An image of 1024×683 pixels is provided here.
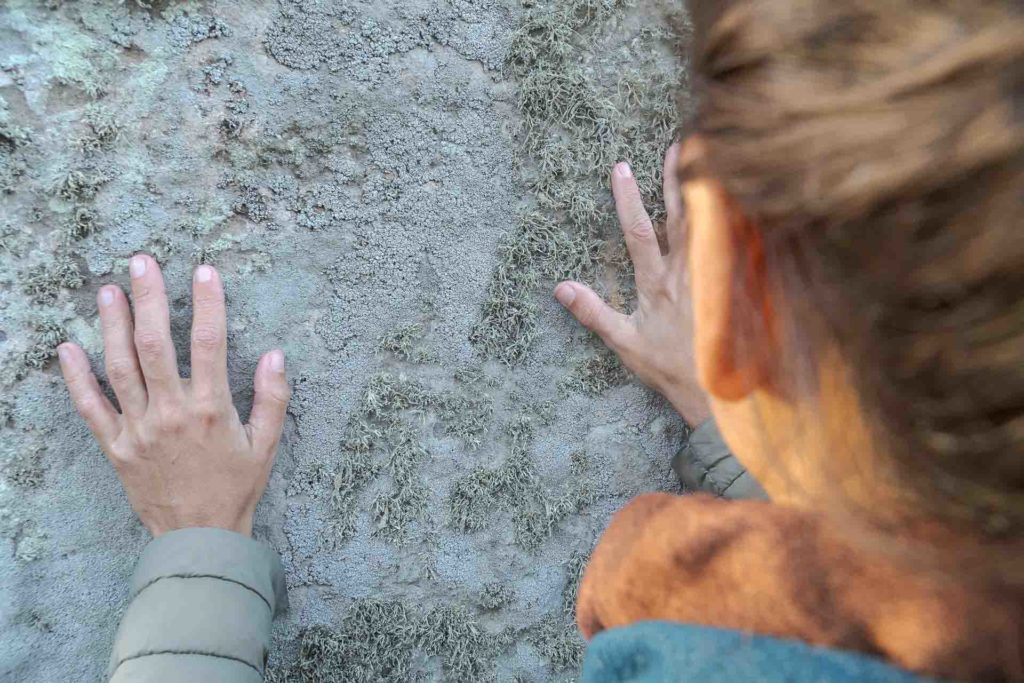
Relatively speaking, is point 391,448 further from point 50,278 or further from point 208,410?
point 50,278

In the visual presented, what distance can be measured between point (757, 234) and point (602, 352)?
0.77m

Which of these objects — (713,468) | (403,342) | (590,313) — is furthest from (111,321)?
(713,468)

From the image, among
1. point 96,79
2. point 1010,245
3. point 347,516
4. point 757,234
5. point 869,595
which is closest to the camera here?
point 1010,245

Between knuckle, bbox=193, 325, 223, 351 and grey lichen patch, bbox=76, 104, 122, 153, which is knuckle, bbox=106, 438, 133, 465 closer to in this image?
knuckle, bbox=193, 325, 223, 351

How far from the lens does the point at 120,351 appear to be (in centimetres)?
100

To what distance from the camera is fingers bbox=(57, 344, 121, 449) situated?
39.6 inches

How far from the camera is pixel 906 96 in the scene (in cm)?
34

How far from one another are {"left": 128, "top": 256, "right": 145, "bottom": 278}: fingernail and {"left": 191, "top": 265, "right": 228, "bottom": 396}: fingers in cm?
7

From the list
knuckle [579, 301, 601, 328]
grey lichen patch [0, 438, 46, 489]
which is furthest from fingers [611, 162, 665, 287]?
grey lichen patch [0, 438, 46, 489]

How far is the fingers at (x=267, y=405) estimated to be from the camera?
1.07 meters

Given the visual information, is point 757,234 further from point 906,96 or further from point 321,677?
point 321,677

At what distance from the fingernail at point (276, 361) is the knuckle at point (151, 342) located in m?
0.15

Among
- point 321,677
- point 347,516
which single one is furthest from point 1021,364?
point 321,677

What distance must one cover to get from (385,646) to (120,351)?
0.60m
